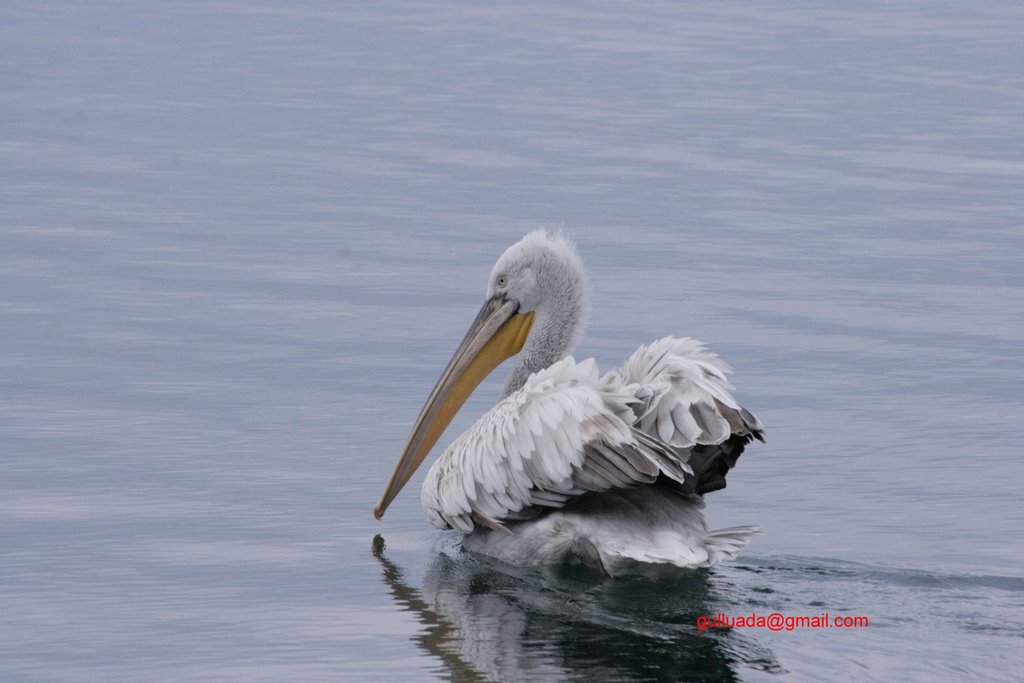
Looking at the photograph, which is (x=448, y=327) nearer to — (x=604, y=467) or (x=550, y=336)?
(x=550, y=336)

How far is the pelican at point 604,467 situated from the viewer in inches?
199

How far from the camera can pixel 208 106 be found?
1253cm

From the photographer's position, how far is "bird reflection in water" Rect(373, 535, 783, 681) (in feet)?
14.8

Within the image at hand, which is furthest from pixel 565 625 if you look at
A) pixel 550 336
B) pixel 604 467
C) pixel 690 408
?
pixel 550 336

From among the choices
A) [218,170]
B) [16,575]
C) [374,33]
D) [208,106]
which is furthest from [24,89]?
[16,575]

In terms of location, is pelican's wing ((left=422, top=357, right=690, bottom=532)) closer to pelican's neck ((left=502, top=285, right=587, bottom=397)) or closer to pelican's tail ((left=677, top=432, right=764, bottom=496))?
pelican's tail ((left=677, top=432, right=764, bottom=496))

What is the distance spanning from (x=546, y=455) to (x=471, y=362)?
115 cm

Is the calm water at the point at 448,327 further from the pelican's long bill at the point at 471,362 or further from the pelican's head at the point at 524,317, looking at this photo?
the pelican's head at the point at 524,317

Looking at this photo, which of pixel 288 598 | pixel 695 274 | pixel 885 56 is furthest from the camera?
pixel 885 56

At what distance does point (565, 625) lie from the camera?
4.86 m

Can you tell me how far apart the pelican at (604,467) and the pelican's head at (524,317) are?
475mm

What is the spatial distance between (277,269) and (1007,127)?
5699mm

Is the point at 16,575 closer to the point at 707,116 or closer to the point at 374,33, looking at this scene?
the point at 707,116

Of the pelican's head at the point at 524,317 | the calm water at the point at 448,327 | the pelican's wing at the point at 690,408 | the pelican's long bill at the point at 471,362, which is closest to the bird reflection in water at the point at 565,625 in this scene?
the calm water at the point at 448,327
